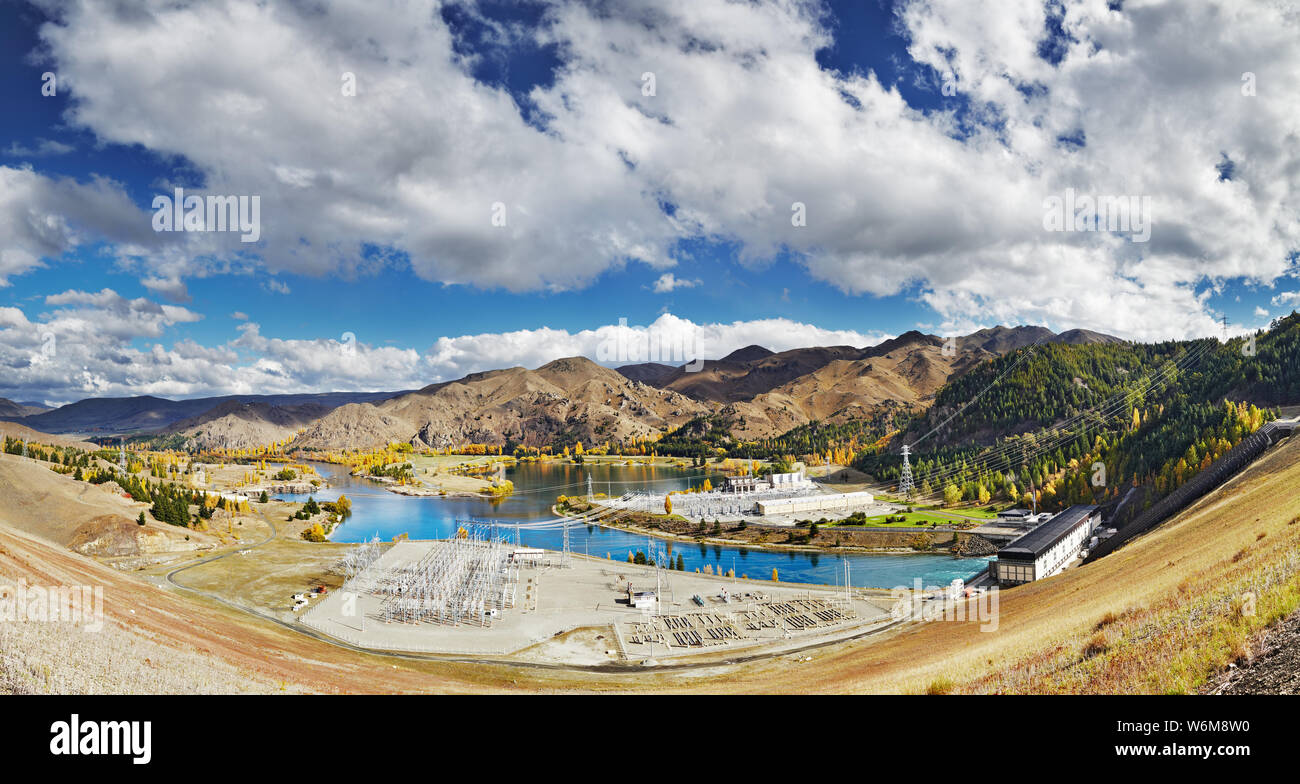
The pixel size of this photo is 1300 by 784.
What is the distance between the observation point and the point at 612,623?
47188mm

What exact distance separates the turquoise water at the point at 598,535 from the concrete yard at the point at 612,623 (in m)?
17.9

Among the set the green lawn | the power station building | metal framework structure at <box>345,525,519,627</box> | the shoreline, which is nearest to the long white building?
the green lawn

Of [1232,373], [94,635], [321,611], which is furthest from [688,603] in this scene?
[1232,373]

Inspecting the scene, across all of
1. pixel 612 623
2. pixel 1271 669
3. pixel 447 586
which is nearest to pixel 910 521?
pixel 612 623

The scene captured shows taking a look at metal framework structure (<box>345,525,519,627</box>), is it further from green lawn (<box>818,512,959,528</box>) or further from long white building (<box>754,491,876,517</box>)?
green lawn (<box>818,512,959,528</box>)

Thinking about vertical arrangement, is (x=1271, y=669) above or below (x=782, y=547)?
above

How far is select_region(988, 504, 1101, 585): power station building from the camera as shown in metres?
53.8

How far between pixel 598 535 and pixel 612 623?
57.1m

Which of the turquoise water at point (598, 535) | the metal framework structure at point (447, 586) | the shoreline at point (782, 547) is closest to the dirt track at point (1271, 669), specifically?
the metal framework structure at point (447, 586)

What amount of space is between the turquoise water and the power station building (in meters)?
8.60

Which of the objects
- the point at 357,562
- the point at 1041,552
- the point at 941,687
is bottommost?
the point at 357,562

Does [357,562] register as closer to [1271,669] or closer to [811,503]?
[1271,669]
